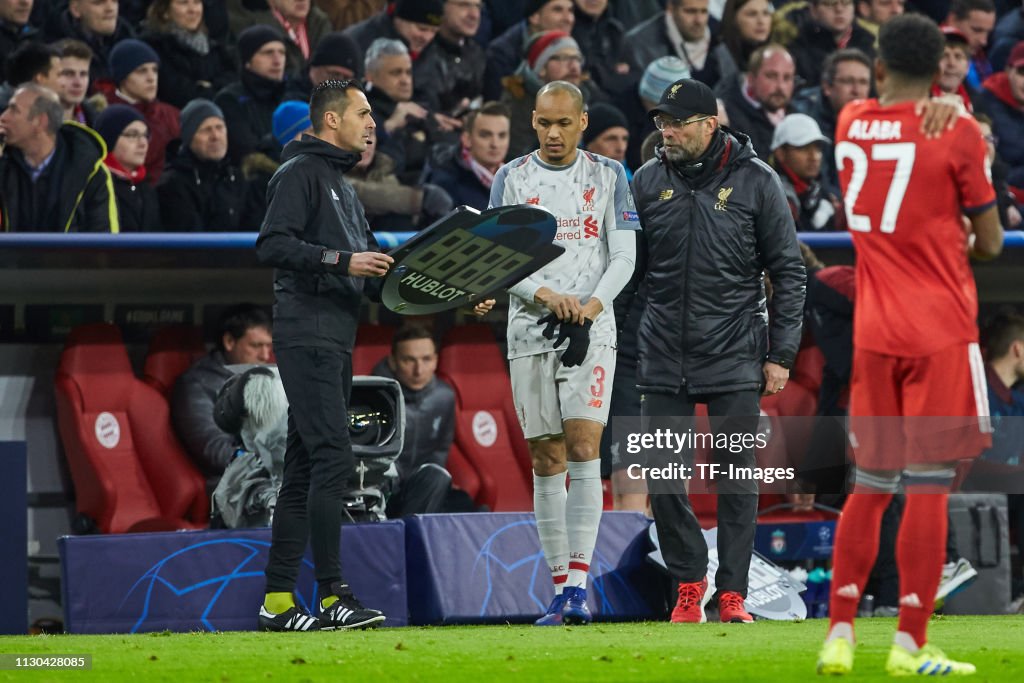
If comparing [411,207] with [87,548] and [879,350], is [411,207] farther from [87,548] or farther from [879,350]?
[879,350]

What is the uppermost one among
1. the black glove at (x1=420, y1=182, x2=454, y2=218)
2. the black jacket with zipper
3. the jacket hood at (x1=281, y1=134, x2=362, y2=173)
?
the black glove at (x1=420, y1=182, x2=454, y2=218)

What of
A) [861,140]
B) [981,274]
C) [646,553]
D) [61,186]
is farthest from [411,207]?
[861,140]

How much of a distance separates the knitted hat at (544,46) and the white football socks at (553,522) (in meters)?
5.22

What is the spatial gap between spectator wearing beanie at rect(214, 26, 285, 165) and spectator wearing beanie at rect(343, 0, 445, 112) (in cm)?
108

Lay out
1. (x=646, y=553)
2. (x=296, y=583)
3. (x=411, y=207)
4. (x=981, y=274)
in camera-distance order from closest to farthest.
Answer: (x=296, y=583) → (x=646, y=553) → (x=411, y=207) → (x=981, y=274)

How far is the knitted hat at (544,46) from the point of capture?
12.0 metres

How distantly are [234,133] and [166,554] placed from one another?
384 cm

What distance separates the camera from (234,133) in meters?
10.9

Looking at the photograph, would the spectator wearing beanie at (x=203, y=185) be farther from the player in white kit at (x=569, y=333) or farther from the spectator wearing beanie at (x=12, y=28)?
the player in white kit at (x=569, y=333)

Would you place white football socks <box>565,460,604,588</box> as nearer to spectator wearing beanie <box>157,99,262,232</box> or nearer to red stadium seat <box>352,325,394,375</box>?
red stadium seat <box>352,325,394,375</box>

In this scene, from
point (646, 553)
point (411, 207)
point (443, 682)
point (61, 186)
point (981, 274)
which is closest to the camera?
point (443, 682)

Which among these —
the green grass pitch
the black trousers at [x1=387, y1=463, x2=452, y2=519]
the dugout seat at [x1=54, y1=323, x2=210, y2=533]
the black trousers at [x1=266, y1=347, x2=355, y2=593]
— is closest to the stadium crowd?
the dugout seat at [x1=54, y1=323, x2=210, y2=533]

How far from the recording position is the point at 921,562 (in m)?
5.01

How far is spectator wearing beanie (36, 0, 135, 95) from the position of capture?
11.2 metres
